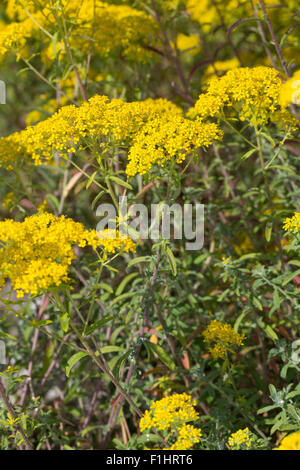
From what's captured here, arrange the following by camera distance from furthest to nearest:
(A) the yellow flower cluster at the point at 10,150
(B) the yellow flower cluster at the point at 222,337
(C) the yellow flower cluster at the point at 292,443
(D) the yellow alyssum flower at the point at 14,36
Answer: (D) the yellow alyssum flower at the point at 14,36, (A) the yellow flower cluster at the point at 10,150, (B) the yellow flower cluster at the point at 222,337, (C) the yellow flower cluster at the point at 292,443

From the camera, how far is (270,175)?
3.52 m

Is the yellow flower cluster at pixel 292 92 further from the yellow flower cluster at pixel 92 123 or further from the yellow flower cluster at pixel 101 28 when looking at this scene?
the yellow flower cluster at pixel 101 28

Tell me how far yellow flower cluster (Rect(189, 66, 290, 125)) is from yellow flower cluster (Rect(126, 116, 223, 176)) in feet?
0.39

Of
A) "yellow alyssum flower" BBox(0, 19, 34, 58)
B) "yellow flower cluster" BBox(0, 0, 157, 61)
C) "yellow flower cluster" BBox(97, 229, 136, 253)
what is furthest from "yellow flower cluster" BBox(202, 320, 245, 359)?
"yellow alyssum flower" BBox(0, 19, 34, 58)

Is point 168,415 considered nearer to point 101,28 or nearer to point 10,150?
point 10,150

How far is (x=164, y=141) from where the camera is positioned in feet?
7.12

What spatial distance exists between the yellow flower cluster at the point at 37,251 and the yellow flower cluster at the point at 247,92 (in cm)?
80

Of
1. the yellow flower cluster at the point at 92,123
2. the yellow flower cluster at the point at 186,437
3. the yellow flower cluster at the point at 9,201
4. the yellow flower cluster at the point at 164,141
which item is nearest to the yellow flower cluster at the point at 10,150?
the yellow flower cluster at the point at 9,201

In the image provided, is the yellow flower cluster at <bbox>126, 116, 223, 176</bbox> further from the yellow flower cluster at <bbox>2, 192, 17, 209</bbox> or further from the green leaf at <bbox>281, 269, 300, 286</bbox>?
the yellow flower cluster at <bbox>2, 192, 17, 209</bbox>

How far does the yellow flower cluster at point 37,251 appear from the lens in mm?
1793

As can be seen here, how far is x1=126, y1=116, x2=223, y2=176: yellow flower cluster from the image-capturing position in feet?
7.01

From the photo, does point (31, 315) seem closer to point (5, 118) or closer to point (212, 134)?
point (212, 134)
